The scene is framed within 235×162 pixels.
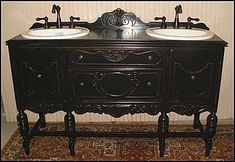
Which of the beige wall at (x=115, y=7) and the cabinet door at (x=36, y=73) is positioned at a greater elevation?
the beige wall at (x=115, y=7)

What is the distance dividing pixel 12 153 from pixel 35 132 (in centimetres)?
25

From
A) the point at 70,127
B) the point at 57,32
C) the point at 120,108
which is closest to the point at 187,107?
the point at 120,108

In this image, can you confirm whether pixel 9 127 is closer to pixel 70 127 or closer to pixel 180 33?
pixel 70 127

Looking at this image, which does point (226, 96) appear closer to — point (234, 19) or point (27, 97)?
point (234, 19)

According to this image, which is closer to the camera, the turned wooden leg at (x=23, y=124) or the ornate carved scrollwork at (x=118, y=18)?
the turned wooden leg at (x=23, y=124)

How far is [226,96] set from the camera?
2.49m

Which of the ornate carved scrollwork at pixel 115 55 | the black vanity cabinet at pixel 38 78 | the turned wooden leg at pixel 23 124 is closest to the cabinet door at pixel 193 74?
the ornate carved scrollwork at pixel 115 55

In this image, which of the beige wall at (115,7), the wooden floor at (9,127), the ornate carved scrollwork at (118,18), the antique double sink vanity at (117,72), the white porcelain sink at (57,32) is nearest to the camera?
the antique double sink vanity at (117,72)

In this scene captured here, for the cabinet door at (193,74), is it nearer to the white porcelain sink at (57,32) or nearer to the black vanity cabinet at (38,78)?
the white porcelain sink at (57,32)

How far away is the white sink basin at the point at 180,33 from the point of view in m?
1.72

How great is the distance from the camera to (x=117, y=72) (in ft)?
5.87

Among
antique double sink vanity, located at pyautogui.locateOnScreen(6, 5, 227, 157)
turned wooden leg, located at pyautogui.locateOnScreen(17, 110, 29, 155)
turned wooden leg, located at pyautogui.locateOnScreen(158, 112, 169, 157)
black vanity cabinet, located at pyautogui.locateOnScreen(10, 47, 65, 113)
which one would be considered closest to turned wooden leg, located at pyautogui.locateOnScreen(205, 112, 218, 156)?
antique double sink vanity, located at pyautogui.locateOnScreen(6, 5, 227, 157)

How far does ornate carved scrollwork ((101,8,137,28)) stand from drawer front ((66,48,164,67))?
46cm

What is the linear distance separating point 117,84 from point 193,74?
54 cm
